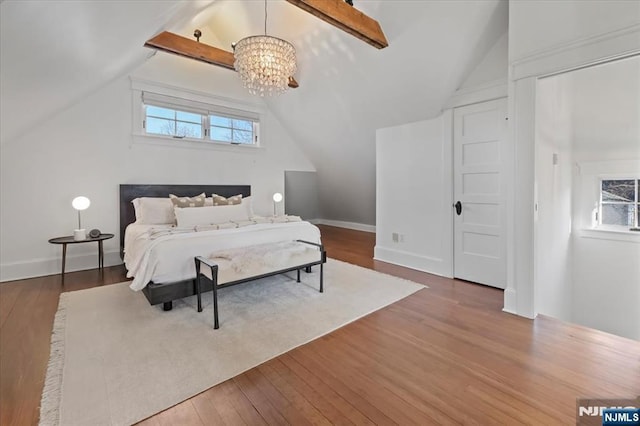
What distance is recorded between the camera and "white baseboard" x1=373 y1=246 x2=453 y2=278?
364cm

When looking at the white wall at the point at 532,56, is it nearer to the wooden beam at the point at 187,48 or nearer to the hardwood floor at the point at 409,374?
the hardwood floor at the point at 409,374

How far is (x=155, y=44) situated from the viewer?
3330 millimetres

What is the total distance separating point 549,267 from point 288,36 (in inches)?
168

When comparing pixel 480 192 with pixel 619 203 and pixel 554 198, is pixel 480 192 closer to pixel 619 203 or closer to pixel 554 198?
pixel 554 198

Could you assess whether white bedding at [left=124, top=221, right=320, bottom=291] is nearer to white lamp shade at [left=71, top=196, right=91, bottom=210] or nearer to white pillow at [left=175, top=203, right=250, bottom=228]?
white pillow at [left=175, top=203, right=250, bottom=228]

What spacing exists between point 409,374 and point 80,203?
4.19 m

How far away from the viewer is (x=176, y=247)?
2.62 m

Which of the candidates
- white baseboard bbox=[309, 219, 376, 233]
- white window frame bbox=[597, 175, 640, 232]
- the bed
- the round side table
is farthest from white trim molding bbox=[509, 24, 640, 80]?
the round side table

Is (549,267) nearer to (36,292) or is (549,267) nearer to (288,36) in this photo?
(288,36)

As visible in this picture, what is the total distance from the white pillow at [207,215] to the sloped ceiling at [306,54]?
5.39 ft

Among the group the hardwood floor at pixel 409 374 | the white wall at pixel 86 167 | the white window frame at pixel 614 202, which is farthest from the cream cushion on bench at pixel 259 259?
the white window frame at pixel 614 202

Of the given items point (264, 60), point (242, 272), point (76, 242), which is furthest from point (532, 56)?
point (76, 242)

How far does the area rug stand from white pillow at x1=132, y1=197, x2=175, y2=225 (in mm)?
927

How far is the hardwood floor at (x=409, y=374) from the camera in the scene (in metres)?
1.44
